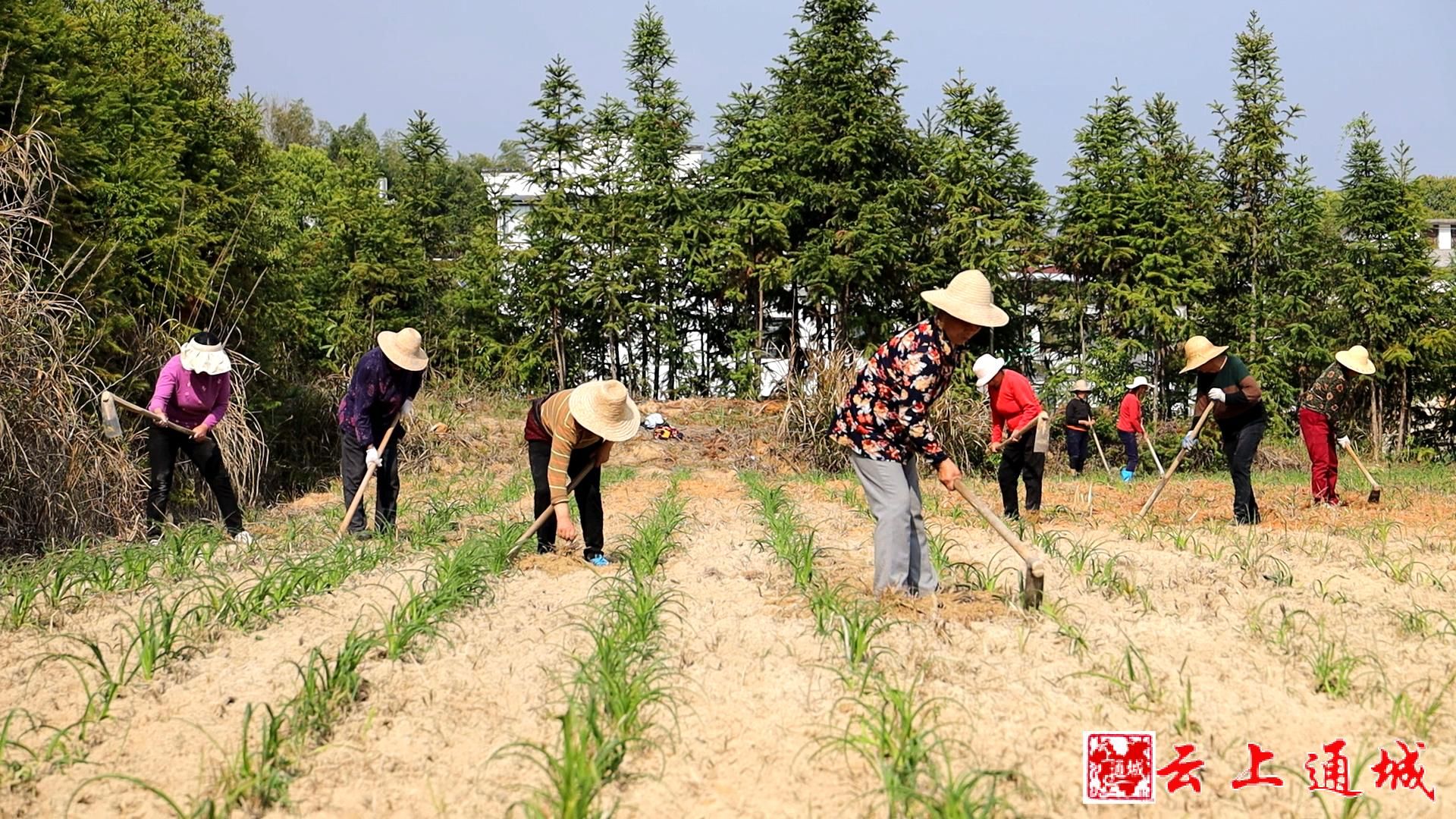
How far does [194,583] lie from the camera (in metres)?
5.63

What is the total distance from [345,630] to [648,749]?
1873 millimetres

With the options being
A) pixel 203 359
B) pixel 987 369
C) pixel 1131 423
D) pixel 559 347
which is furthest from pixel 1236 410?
pixel 559 347

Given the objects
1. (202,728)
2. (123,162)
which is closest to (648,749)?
(202,728)

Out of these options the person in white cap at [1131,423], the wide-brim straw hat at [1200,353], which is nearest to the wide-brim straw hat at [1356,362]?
the wide-brim straw hat at [1200,353]

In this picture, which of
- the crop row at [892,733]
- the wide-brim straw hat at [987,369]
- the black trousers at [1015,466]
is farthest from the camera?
the wide-brim straw hat at [987,369]

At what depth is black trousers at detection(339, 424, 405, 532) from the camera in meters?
7.45

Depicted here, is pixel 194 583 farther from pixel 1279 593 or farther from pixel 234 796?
pixel 1279 593

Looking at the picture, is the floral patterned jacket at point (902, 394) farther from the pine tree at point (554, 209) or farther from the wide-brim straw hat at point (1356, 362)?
the pine tree at point (554, 209)

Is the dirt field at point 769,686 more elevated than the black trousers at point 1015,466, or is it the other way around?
the black trousers at point 1015,466

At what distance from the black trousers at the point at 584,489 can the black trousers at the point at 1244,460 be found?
4.94 metres

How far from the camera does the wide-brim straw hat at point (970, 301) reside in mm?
5047

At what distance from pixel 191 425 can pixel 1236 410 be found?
7705 mm

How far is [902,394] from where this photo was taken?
5.20 meters

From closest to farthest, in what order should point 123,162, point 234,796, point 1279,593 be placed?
point 234,796 → point 1279,593 → point 123,162
